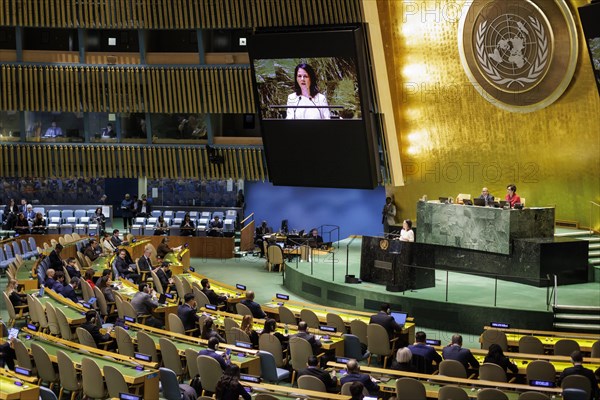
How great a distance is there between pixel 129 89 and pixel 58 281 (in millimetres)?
12647

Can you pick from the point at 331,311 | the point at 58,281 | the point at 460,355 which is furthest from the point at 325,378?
the point at 58,281

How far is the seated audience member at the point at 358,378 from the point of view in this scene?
Answer: 34.9 feet

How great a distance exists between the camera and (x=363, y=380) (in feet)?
34.8

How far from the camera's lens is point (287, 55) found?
74.9 feet

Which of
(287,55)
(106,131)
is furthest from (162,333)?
(106,131)

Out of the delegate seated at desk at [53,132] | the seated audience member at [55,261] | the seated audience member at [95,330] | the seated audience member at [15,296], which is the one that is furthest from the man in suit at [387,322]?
the delegate seated at desk at [53,132]

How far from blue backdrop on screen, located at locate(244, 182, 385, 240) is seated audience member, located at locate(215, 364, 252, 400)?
19.1m

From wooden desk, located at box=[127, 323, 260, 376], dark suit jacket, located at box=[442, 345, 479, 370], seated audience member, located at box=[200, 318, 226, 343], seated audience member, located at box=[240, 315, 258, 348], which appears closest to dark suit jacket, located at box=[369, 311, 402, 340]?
seated audience member, located at box=[240, 315, 258, 348]

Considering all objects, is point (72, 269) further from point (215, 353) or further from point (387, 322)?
point (215, 353)

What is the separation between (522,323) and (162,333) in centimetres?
691

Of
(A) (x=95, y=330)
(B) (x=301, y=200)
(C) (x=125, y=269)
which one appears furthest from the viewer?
(B) (x=301, y=200)

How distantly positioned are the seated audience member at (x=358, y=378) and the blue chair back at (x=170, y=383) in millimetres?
2005

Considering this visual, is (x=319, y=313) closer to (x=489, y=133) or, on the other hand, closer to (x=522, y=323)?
(x=522, y=323)

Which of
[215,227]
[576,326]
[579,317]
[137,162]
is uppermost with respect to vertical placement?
[137,162]
